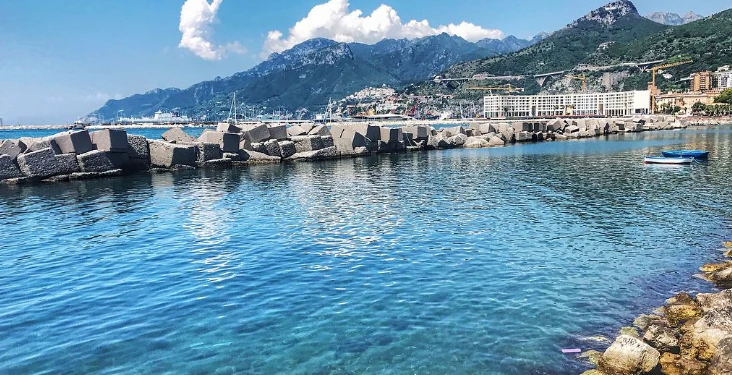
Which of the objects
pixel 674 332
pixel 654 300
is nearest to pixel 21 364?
pixel 674 332

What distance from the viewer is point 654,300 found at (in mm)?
11203

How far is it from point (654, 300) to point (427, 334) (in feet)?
17.2

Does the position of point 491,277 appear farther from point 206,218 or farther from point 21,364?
point 206,218

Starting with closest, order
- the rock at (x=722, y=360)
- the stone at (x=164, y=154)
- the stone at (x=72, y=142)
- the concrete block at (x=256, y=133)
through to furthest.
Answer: the rock at (x=722, y=360)
the stone at (x=72, y=142)
the stone at (x=164, y=154)
the concrete block at (x=256, y=133)

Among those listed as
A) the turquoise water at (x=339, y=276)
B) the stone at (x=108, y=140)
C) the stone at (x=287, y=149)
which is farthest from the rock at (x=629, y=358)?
the stone at (x=287, y=149)

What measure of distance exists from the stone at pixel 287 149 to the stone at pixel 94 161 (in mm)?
14331

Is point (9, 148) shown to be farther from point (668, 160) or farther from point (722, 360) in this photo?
A: point (668, 160)

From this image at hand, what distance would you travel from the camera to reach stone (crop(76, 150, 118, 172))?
108 ft

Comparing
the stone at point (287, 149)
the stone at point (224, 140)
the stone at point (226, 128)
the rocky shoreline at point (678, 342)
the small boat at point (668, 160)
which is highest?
the stone at point (226, 128)

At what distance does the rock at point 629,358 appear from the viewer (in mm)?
8016

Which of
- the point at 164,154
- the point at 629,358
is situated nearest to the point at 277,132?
the point at 164,154

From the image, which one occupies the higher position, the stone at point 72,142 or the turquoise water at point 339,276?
the stone at point 72,142

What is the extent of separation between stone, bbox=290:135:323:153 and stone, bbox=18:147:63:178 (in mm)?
19388

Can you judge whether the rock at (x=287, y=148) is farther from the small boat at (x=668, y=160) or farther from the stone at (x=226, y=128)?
the small boat at (x=668, y=160)
